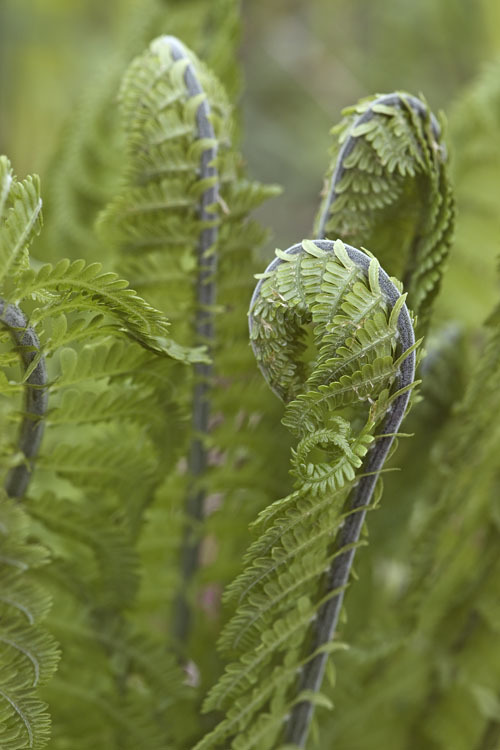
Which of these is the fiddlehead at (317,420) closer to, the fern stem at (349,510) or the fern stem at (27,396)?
the fern stem at (349,510)

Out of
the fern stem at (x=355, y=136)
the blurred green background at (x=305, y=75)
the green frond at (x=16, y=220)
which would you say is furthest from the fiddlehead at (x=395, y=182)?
the blurred green background at (x=305, y=75)

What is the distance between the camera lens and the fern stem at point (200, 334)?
1.74 feet

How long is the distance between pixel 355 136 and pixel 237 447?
0.31 m

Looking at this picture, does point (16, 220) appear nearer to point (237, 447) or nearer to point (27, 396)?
point (27, 396)

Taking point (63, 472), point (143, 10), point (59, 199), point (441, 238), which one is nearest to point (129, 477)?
point (63, 472)

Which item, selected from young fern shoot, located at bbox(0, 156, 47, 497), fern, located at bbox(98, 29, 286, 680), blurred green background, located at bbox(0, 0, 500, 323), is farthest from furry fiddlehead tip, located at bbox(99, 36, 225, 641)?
blurred green background, located at bbox(0, 0, 500, 323)

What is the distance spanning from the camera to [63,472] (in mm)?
544

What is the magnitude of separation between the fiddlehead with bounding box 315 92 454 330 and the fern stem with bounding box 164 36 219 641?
0.27 ft

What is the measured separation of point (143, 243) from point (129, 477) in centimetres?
17

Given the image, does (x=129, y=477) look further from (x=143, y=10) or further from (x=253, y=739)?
(x=143, y=10)

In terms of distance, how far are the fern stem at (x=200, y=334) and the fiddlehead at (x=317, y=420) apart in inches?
5.8

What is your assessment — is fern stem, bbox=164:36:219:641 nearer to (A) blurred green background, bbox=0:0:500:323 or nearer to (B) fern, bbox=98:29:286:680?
(B) fern, bbox=98:29:286:680

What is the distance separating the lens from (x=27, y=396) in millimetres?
460

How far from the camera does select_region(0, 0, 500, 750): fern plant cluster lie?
1.36ft
